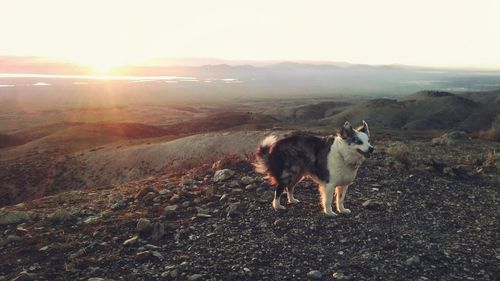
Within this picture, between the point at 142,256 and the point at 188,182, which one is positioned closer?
the point at 142,256

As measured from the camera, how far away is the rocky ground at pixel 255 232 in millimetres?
8211

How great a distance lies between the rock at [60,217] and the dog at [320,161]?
17.5ft

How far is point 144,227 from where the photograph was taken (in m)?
10.2

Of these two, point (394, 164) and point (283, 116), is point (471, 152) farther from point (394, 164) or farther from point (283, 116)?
point (283, 116)

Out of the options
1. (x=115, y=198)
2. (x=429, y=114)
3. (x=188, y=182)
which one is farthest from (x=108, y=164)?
(x=429, y=114)

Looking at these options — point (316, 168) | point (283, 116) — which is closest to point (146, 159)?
point (316, 168)

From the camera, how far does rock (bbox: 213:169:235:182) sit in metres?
13.9

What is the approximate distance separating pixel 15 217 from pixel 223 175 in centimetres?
603

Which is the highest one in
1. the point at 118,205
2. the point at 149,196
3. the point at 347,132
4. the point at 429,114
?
the point at 347,132

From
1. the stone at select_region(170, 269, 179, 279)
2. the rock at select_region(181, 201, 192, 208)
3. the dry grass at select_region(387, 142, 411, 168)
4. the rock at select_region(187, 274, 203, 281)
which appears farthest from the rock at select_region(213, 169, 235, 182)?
the dry grass at select_region(387, 142, 411, 168)

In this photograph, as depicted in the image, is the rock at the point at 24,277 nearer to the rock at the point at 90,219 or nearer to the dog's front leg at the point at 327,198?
the rock at the point at 90,219

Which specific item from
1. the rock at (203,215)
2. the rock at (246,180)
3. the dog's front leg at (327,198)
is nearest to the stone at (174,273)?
the rock at (203,215)

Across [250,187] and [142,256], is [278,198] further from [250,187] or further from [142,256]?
[142,256]

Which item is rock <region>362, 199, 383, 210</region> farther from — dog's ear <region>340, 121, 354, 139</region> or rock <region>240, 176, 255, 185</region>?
rock <region>240, 176, 255, 185</region>
